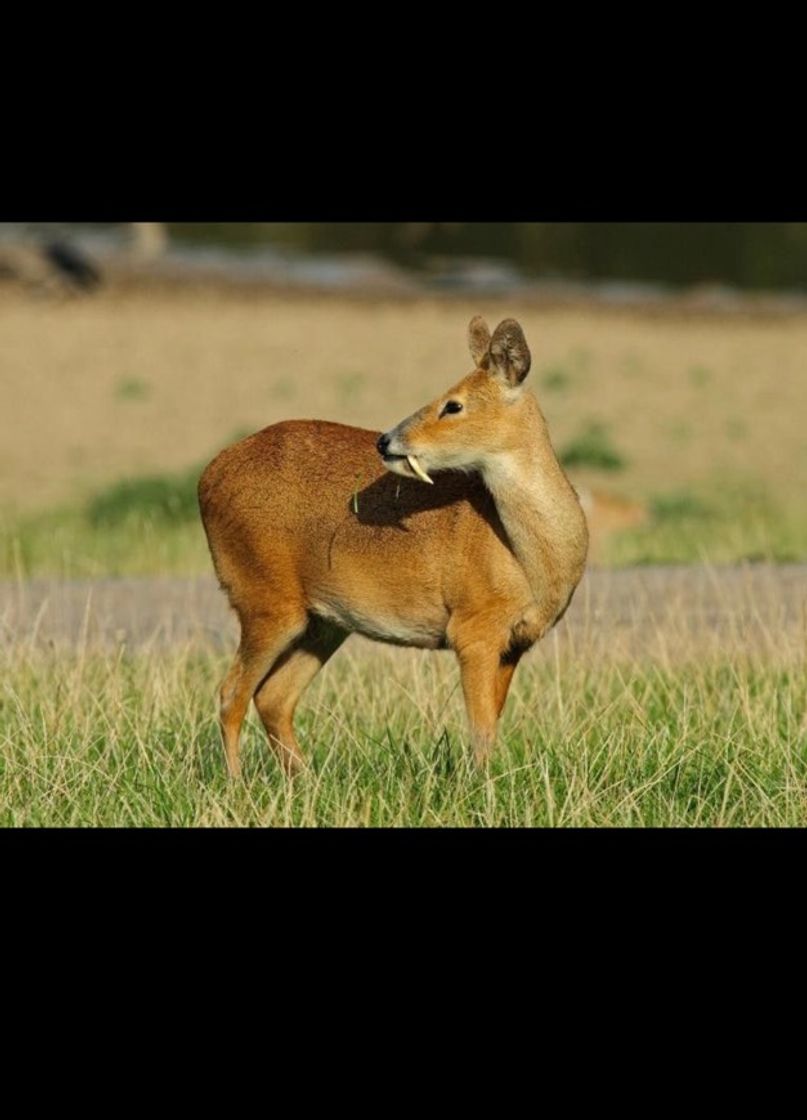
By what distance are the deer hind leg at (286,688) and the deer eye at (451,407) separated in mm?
1395

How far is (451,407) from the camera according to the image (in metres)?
7.27

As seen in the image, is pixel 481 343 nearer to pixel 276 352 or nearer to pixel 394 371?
pixel 394 371

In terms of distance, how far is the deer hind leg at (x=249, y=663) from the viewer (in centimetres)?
797

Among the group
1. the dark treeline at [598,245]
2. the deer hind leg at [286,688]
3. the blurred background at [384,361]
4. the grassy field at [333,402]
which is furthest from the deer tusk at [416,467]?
the dark treeline at [598,245]

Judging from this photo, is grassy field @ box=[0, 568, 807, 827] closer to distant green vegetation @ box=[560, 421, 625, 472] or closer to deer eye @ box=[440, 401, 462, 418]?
deer eye @ box=[440, 401, 462, 418]

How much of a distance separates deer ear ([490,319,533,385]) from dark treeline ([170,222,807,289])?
32.5m

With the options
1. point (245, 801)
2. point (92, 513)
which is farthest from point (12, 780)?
point (92, 513)

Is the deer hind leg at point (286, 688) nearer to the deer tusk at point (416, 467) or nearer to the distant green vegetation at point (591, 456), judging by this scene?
the deer tusk at point (416, 467)

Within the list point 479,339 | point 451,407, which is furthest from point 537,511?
point 479,339

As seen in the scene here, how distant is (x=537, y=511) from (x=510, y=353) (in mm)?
593

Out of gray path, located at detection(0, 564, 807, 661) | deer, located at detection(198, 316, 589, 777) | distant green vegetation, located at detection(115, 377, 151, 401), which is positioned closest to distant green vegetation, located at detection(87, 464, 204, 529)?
gray path, located at detection(0, 564, 807, 661)

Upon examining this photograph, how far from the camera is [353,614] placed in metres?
Result: 7.79

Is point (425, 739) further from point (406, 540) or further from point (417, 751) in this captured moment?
point (406, 540)

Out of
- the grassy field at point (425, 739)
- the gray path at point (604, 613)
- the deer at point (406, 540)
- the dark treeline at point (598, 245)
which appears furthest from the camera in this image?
the dark treeline at point (598, 245)
